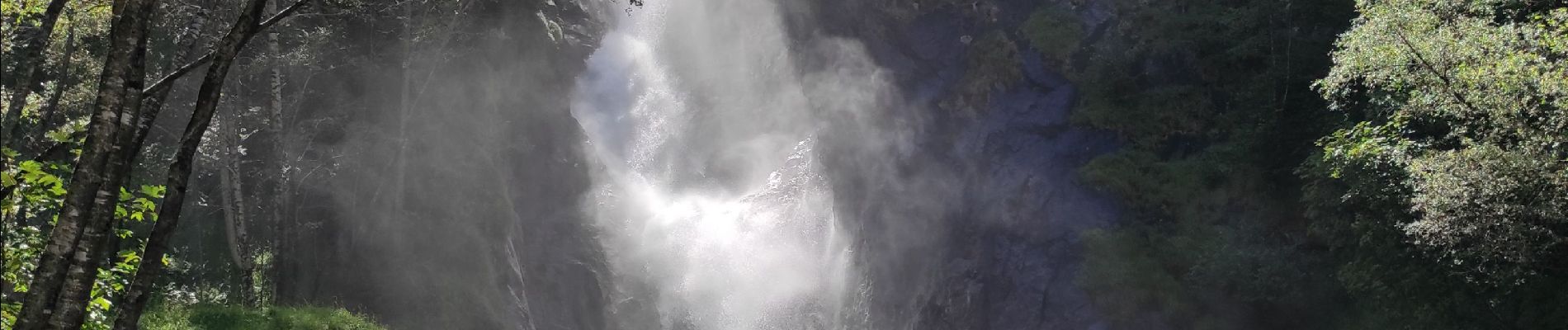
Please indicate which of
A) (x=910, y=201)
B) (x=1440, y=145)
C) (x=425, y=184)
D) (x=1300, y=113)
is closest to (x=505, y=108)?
(x=425, y=184)


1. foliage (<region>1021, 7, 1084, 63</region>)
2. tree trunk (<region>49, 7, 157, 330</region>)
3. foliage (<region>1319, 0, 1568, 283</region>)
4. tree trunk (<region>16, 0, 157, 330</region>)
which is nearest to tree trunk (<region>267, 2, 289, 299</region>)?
tree trunk (<region>49, 7, 157, 330</region>)

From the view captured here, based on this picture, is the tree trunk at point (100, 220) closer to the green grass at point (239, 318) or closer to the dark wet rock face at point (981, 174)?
the green grass at point (239, 318)

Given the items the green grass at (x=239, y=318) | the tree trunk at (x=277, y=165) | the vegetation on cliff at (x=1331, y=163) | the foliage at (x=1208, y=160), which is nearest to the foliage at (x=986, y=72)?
the vegetation on cliff at (x=1331, y=163)

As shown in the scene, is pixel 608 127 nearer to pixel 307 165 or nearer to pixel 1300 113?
pixel 307 165

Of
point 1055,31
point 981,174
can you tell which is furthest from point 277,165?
point 1055,31

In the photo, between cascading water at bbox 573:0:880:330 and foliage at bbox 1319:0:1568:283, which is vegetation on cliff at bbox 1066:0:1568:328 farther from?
cascading water at bbox 573:0:880:330

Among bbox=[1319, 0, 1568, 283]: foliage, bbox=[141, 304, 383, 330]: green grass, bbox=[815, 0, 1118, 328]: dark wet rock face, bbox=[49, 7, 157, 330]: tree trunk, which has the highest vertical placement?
bbox=[815, 0, 1118, 328]: dark wet rock face
